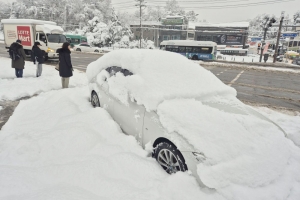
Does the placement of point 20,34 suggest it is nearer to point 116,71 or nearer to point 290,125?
point 116,71

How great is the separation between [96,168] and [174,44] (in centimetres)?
2779

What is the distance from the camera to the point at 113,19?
44500 mm

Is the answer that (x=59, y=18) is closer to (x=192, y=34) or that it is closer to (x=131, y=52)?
(x=192, y=34)

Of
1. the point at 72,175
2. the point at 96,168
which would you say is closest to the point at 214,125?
the point at 96,168

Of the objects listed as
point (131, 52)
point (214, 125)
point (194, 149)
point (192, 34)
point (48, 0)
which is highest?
point (48, 0)

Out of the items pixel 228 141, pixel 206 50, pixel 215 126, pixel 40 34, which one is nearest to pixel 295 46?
pixel 206 50

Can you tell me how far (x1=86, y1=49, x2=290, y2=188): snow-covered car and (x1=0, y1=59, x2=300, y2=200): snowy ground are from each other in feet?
0.56

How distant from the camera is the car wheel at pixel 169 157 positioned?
2.69 meters

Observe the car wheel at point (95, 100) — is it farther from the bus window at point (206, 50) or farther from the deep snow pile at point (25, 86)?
the bus window at point (206, 50)

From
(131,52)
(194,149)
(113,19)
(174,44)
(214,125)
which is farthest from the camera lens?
(113,19)

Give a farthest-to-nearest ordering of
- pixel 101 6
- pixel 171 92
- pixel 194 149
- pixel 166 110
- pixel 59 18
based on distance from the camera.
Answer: pixel 59 18
pixel 101 6
pixel 171 92
pixel 166 110
pixel 194 149

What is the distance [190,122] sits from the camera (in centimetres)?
279

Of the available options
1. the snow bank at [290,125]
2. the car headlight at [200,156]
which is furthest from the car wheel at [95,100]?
the snow bank at [290,125]

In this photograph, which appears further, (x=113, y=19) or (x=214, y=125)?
(x=113, y=19)
